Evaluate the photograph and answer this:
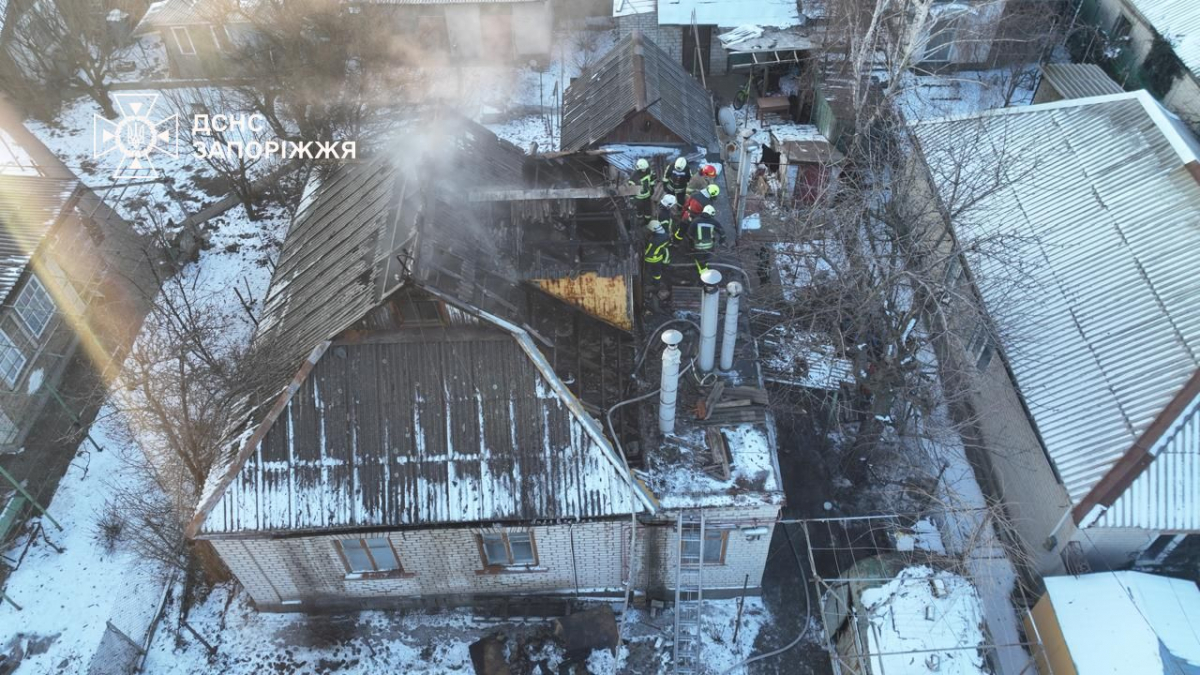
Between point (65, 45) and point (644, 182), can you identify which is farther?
point (65, 45)

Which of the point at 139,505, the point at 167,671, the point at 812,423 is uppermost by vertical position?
the point at 812,423

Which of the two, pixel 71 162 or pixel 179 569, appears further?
pixel 71 162

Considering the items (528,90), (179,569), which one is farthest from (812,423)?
(528,90)

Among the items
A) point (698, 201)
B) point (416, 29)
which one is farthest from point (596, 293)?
point (416, 29)

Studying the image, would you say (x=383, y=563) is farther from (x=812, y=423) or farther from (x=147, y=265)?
(x=147, y=265)

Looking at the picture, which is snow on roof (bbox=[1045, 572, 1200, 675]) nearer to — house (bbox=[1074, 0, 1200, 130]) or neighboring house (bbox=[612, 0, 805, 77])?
house (bbox=[1074, 0, 1200, 130])

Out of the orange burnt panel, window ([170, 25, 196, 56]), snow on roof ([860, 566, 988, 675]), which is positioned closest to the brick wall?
snow on roof ([860, 566, 988, 675])

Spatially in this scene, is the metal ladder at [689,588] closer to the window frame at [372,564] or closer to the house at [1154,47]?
the window frame at [372,564]

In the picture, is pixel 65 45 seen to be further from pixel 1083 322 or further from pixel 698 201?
pixel 1083 322
